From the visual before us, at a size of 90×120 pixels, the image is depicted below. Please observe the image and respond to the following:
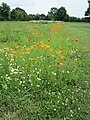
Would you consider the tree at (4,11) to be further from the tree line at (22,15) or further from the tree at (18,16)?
the tree at (18,16)

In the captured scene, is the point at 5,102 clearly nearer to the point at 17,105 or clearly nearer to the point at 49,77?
the point at 17,105

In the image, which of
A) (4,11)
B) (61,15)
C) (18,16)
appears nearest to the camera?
(18,16)

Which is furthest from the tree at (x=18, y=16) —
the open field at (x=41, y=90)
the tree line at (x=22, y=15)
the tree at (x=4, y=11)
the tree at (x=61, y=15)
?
the open field at (x=41, y=90)

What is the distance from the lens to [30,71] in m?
3.67

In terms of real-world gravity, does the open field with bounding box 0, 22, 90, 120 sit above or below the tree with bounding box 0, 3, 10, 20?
above

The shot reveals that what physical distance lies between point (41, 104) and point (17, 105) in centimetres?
36

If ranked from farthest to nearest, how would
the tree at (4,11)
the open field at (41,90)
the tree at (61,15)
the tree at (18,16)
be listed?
the tree at (61,15) < the tree at (4,11) < the tree at (18,16) < the open field at (41,90)

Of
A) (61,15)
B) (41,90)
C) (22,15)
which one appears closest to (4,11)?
(22,15)

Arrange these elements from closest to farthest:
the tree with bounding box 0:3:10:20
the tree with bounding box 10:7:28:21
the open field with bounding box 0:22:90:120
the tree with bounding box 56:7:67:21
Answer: the open field with bounding box 0:22:90:120, the tree with bounding box 10:7:28:21, the tree with bounding box 0:3:10:20, the tree with bounding box 56:7:67:21

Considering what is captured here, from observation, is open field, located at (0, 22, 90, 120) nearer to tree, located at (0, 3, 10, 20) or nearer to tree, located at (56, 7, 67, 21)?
tree, located at (0, 3, 10, 20)

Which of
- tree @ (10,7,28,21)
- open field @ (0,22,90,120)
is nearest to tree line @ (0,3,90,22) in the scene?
tree @ (10,7,28,21)

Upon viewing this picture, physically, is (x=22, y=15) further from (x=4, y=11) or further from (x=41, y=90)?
(x=41, y=90)

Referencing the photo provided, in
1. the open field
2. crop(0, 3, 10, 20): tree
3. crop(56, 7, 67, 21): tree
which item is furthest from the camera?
crop(56, 7, 67, 21): tree

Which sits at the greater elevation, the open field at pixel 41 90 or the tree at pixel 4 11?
the open field at pixel 41 90
